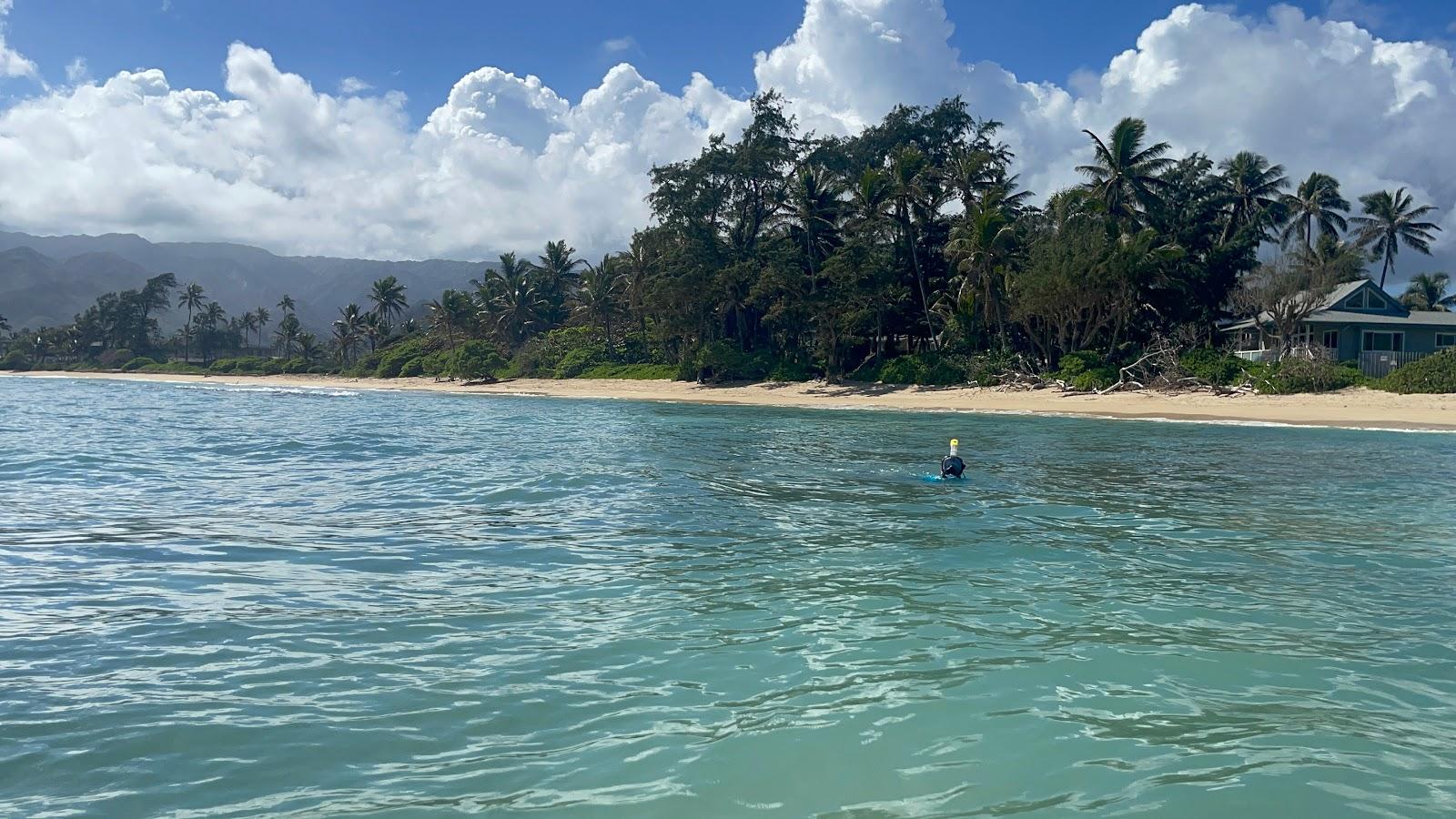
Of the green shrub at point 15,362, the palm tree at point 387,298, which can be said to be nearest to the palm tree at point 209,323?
the green shrub at point 15,362

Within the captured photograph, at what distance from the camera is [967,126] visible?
51656 mm

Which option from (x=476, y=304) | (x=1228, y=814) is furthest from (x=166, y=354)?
(x=1228, y=814)

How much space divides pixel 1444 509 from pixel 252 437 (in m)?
22.4

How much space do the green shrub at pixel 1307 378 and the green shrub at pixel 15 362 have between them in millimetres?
110218

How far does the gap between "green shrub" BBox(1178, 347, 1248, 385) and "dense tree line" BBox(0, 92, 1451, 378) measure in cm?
373

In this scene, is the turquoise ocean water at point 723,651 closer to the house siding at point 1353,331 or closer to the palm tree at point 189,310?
the house siding at point 1353,331

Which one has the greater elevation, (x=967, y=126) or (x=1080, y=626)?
(x=967, y=126)

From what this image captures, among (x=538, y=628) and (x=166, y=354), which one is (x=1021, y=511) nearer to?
(x=538, y=628)

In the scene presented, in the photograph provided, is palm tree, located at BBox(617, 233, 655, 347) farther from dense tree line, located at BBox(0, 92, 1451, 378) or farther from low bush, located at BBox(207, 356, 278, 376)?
low bush, located at BBox(207, 356, 278, 376)

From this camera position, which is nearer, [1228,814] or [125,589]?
[1228,814]

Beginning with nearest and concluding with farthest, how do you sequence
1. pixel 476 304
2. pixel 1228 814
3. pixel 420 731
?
1. pixel 1228 814
2. pixel 420 731
3. pixel 476 304

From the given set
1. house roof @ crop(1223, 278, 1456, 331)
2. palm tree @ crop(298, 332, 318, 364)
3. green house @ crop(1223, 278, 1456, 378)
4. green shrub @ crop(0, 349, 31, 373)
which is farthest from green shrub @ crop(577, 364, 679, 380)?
green shrub @ crop(0, 349, 31, 373)

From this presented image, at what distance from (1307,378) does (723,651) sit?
34.3 m

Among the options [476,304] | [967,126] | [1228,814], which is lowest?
[1228,814]
